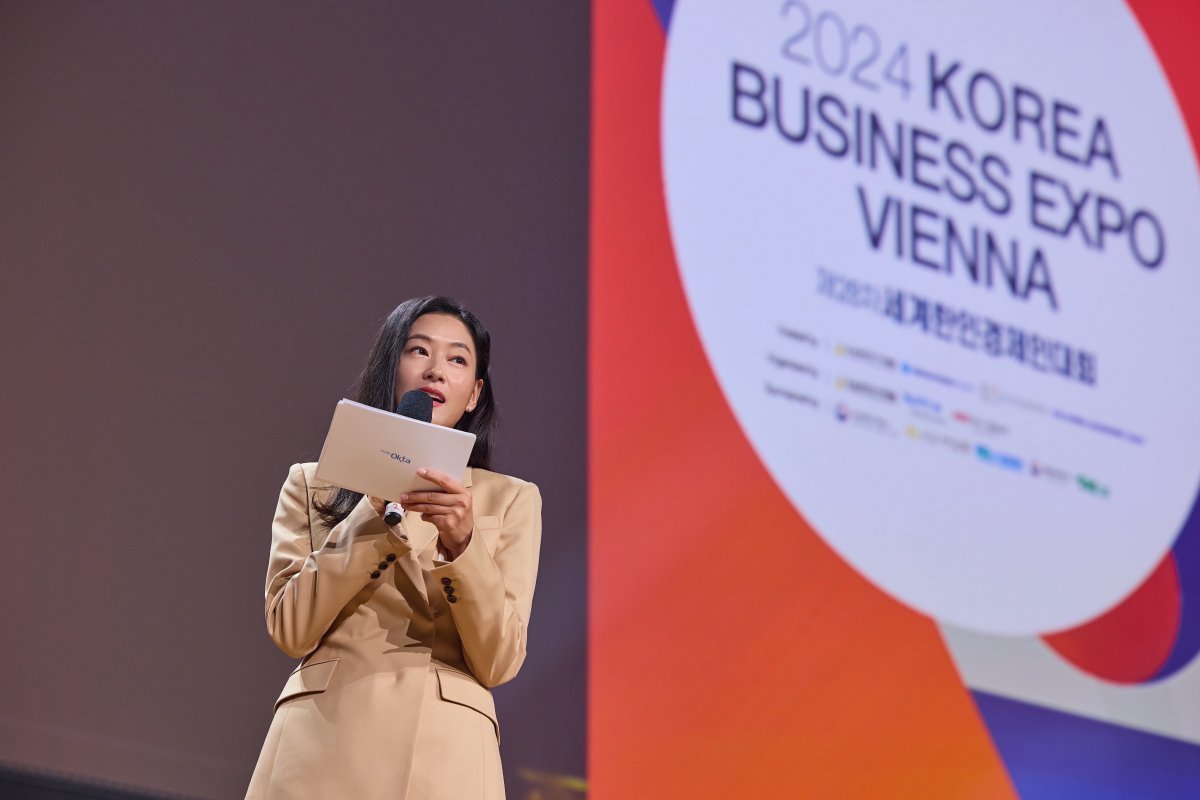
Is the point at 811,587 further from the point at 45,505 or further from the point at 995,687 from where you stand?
the point at 45,505

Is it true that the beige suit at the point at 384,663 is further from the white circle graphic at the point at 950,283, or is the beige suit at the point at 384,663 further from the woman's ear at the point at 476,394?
the white circle graphic at the point at 950,283

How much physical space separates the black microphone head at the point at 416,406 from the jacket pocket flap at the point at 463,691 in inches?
13.8

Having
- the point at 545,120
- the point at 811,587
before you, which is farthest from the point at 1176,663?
the point at 545,120

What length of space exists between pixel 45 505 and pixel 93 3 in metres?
0.99

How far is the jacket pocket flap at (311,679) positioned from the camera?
1.92m

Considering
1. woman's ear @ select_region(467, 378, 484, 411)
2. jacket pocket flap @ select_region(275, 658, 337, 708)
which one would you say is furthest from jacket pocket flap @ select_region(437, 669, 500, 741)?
woman's ear @ select_region(467, 378, 484, 411)

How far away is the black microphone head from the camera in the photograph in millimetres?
1879

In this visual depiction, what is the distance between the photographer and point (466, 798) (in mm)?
1896

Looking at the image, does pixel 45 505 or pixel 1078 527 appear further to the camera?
pixel 1078 527

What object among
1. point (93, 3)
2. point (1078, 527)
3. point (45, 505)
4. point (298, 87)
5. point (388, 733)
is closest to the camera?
point (388, 733)

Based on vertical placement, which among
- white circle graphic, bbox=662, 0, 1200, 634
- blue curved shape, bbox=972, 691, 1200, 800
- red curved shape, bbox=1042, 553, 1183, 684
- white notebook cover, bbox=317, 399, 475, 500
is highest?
white circle graphic, bbox=662, 0, 1200, 634

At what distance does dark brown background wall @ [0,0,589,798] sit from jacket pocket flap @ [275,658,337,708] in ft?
2.56

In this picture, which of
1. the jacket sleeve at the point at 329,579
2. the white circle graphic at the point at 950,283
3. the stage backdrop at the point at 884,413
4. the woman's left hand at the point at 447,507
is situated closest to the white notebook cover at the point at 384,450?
the woman's left hand at the point at 447,507

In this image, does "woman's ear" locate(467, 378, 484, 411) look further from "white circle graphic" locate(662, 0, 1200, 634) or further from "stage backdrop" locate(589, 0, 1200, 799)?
"white circle graphic" locate(662, 0, 1200, 634)
